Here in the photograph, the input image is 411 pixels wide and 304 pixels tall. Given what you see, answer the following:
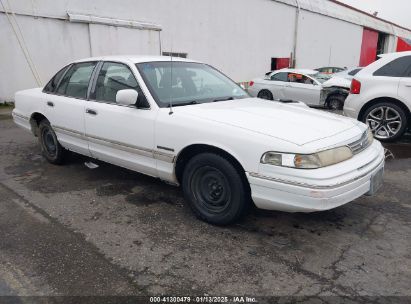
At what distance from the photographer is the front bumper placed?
2844 millimetres

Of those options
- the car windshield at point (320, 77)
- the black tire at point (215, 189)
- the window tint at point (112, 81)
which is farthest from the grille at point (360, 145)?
the car windshield at point (320, 77)

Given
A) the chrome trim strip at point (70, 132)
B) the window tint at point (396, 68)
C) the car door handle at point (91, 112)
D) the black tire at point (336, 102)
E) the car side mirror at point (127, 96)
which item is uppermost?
the window tint at point (396, 68)

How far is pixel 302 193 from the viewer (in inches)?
112

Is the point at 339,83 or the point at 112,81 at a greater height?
the point at 112,81

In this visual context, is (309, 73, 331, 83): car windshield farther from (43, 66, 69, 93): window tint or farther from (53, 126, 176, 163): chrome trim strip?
(53, 126, 176, 163): chrome trim strip

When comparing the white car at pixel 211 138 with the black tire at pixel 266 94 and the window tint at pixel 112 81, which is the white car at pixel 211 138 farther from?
the black tire at pixel 266 94

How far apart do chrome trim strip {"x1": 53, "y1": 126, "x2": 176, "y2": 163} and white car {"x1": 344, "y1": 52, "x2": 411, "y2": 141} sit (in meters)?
4.62

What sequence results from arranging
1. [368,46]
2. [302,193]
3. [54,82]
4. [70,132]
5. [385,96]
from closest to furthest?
[302,193], [70,132], [54,82], [385,96], [368,46]

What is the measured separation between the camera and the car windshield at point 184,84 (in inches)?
151

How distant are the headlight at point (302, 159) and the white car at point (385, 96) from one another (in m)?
4.22

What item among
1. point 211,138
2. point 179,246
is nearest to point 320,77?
→ point 211,138

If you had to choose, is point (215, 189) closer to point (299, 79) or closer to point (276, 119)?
point (276, 119)

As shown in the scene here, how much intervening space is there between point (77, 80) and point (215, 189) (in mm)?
2547

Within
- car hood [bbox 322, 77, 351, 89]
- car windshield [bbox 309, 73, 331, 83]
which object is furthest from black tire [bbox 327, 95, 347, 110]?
Answer: car windshield [bbox 309, 73, 331, 83]
